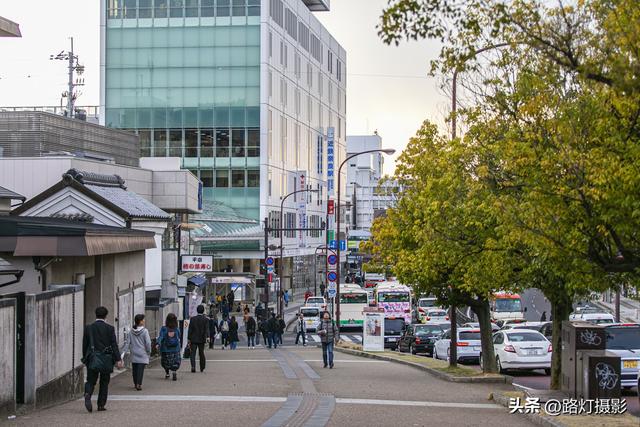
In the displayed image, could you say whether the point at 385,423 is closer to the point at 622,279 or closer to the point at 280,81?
the point at 622,279

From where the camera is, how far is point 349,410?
15992mm

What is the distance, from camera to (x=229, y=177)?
8162 centimetres

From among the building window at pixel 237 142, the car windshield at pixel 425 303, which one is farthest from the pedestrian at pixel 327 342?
the building window at pixel 237 142

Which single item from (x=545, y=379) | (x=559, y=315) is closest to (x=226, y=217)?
(x=545, y=379)

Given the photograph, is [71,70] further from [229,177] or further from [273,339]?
[273,339]

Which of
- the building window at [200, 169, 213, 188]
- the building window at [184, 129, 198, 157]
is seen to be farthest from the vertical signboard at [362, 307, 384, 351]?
the building window at [184, 129, 198, 157]

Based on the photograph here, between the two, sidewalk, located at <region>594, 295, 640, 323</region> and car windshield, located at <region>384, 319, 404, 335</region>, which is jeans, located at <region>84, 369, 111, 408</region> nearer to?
car windshield, located at <region>384, 319, 404, 335</region>

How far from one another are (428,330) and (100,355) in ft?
89.7

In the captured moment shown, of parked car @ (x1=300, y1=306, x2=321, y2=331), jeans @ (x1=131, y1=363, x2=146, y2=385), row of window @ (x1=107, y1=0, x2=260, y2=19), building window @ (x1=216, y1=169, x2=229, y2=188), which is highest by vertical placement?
row of window @ (x1=107, y1=0, x2=260, y2=19)

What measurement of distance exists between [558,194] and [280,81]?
236 ft

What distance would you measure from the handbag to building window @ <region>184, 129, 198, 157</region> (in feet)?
222

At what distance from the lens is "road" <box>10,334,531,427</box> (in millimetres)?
14375

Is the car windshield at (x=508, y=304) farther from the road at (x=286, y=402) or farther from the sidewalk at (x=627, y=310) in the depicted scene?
the road at (x=286, y=402)

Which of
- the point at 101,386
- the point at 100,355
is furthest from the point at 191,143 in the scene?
the point at 101,386
